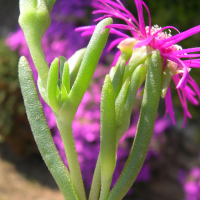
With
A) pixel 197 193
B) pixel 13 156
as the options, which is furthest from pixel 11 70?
pixel 197 193

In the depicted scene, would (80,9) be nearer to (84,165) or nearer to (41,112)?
(84,165)

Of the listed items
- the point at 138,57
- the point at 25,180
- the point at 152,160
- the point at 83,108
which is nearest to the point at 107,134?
the point at 138,57

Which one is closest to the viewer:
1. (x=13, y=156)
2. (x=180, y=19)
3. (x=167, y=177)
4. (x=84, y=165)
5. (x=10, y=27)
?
(x=84, y=165)

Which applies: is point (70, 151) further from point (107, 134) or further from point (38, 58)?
point (38, 58)

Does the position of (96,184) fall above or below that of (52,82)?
below

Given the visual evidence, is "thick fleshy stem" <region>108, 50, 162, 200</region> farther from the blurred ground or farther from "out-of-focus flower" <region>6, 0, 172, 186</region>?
the blurred ground

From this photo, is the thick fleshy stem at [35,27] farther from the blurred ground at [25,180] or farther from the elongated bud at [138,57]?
the blurred ground at [25,180]
